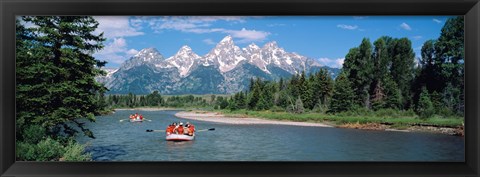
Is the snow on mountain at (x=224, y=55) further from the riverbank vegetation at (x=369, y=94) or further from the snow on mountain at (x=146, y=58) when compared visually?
the snow on mountain at (x=146, y=58)

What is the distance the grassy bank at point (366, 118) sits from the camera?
14.2ft

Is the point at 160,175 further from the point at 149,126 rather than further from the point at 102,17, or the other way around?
the point at 102,17

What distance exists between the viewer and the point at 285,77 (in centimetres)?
454

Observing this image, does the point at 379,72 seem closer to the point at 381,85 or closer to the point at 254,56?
the point at 381,85

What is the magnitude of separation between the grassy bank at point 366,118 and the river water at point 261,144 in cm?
9

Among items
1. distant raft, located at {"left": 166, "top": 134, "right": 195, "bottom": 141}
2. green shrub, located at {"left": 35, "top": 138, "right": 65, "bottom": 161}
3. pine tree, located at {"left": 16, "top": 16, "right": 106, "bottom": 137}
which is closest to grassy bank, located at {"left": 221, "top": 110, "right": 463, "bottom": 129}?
distant raft, located at {"left": 166, "top": 134, "right": 195, "bottom": 141}

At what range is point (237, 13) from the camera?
3.90m

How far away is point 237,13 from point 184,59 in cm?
85

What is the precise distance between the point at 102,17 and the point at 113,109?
2.83 ft

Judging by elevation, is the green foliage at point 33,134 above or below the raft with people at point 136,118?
below

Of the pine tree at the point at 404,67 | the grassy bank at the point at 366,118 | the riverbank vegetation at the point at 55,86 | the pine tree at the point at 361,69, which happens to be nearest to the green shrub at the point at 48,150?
the riverbank vegetation at the point at 55,86

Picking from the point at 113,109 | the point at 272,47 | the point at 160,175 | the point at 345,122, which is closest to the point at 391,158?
the point at 345,122

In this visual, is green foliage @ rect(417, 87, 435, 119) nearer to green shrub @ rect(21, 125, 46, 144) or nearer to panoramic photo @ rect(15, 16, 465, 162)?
panoramic photo @ rect(15, 16, 465, 162)

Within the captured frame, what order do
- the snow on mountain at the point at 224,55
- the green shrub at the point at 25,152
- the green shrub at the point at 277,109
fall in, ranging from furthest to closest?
the green shrub at the point at 277,109 < the snow on mountain at the point at 224,55 < the green shrub at the point at 25,152
